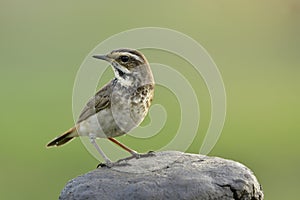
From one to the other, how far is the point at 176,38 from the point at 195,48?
224 cm

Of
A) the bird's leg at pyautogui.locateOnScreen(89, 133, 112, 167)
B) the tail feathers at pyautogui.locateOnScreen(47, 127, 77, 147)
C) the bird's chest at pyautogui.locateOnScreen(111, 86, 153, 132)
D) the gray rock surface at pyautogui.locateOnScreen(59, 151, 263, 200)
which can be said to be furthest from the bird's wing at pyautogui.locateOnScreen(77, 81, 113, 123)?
the gray rock surface at pyautogui.locateOnScreen(59, 151, 263, 200)

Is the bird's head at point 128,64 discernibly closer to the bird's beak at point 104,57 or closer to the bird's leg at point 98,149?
the bird's beak at point 104,57

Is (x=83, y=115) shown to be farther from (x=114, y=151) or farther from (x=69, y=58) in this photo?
(x=69, y=58)

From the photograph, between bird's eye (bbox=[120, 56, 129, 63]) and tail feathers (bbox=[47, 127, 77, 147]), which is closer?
→ bird's eye (bbox=[120, 56, 129, 63])

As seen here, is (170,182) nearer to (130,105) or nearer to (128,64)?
(130,105)

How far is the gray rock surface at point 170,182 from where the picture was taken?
30.6ft

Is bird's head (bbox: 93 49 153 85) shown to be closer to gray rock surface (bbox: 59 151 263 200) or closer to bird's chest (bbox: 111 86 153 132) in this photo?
bird's chest (bbox: 111 86 153 132)

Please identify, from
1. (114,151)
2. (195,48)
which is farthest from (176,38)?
(114,151)

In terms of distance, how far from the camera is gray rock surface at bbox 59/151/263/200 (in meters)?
9.31

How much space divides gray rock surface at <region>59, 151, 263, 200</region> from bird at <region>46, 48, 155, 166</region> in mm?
436

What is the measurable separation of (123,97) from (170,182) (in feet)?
4.15

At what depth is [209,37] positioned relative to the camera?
28.9 m

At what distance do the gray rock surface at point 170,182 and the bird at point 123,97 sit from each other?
0.44 meters
